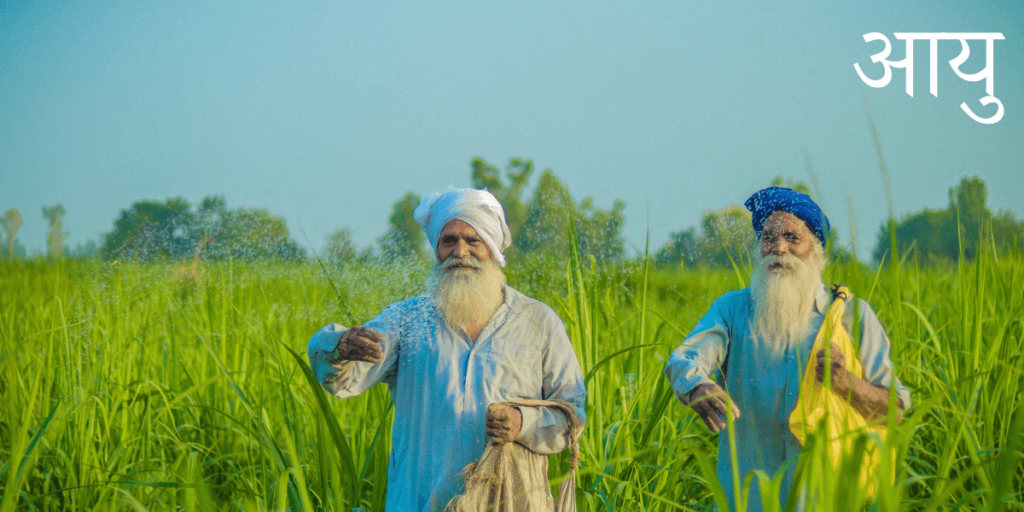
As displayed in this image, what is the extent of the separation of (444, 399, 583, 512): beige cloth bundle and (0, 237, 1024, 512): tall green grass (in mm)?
195

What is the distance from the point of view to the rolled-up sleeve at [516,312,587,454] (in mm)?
1914

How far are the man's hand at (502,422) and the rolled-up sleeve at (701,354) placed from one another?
0.53 metres

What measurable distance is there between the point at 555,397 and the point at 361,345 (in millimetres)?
629

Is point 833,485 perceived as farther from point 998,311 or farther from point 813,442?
point 998,311

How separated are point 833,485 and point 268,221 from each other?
2711 millimetres

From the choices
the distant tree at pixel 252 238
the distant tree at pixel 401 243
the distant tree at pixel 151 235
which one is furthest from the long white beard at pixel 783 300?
the distant tree at pixel 151 235

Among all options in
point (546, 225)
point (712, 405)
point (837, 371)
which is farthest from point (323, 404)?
point (837, 371)

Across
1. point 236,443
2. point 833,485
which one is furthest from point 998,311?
point 236,443

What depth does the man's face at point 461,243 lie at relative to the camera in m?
2.14

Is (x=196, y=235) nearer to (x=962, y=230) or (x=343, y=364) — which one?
(x=343, y=364)

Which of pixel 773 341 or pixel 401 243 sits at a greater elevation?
pixel 401 243

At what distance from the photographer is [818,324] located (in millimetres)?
2311

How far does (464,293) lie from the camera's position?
2086 millimetres

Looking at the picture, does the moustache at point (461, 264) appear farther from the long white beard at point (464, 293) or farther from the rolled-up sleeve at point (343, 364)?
the rolled-up sleeve at point (343, 364)
